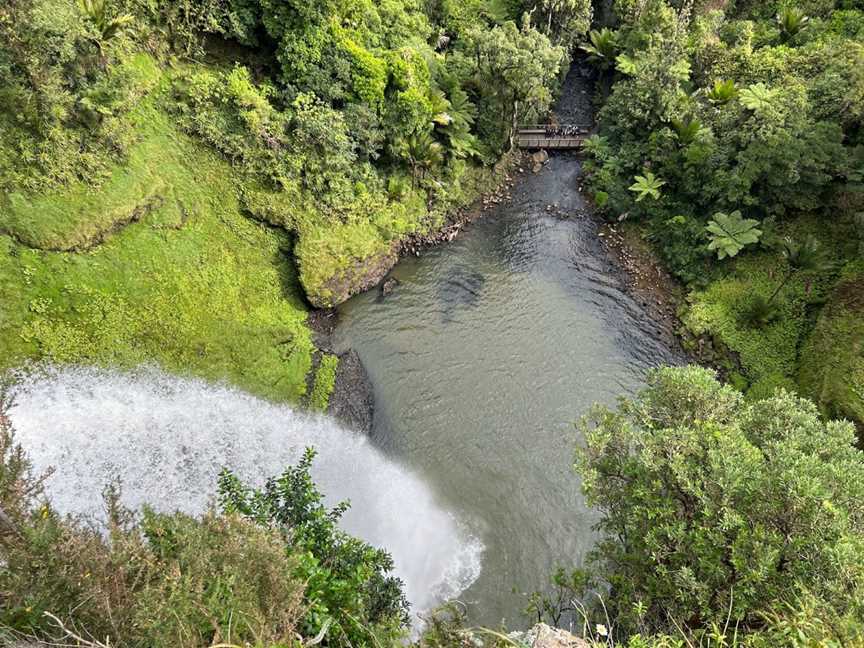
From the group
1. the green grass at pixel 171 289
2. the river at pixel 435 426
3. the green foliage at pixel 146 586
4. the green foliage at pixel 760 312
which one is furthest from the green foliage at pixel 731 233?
the green foliage at pixel 146 586

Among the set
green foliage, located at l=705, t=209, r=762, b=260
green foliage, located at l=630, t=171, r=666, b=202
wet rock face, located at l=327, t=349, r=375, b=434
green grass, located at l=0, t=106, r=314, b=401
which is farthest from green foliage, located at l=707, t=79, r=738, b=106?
green grass, located at l=0, t=106, r=314, b=401

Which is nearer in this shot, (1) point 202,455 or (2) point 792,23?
(1) point 202,455

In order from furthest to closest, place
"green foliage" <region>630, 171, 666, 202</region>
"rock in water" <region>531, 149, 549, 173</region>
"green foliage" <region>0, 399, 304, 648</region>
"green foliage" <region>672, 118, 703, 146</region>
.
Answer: "rock in water" <region>531, 149, 549, 173</region>
"green foliage" <region>630, 171, 666, 202</region>
"green foliage" <region>672, 118, 703, 146</region>
"green foliage" <region>0, 399, 304, 648</region>

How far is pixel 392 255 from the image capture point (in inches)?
870

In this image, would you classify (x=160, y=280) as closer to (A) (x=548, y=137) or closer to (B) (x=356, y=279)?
(B) (x=356, y=279)

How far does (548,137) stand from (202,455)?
78.9ft

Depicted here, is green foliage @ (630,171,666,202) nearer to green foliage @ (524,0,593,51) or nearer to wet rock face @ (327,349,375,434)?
green foliage @ (524,0,593,51)

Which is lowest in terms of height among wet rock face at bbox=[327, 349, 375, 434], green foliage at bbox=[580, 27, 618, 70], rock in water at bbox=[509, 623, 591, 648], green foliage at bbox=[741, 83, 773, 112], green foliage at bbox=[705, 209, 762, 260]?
wet rock face at bbox=[327, 349, 375, 434]

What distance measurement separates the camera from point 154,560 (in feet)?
19.4

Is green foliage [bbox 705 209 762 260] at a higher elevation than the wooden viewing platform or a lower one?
lower

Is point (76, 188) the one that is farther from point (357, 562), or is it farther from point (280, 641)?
point (280, 641)

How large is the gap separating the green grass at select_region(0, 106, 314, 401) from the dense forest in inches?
3.1

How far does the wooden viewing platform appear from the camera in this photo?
93.4 ft

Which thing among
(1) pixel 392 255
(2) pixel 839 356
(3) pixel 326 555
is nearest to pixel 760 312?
(2) pixel 839 356
